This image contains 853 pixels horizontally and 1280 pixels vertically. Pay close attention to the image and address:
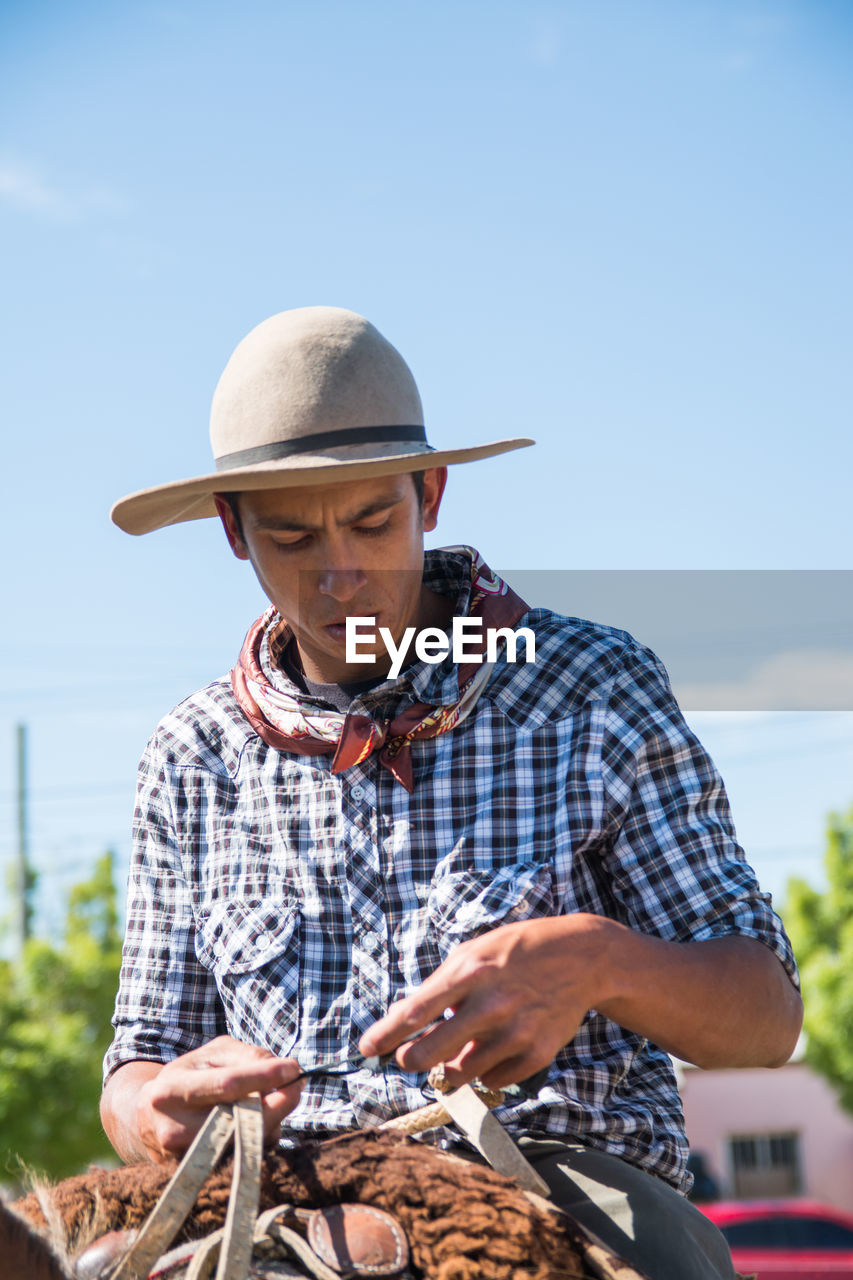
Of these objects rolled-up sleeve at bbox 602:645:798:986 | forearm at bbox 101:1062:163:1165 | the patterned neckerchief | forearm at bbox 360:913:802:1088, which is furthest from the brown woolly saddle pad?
the patterned neckerchief

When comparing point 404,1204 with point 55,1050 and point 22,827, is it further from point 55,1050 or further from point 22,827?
point 22,827

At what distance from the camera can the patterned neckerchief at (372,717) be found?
220cm

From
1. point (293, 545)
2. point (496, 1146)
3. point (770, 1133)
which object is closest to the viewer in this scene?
point (496, 1146)

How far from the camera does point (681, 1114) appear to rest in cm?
205

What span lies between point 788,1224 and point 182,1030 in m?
14.0

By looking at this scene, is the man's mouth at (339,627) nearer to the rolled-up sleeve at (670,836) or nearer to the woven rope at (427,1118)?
the rolled-up sleeve at (670,836)

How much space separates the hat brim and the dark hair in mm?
41

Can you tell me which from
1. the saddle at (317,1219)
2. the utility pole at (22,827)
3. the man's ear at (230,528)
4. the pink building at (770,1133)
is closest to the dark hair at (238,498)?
the man's ear at (230,528)

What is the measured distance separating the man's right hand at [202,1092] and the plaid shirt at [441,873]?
29cm

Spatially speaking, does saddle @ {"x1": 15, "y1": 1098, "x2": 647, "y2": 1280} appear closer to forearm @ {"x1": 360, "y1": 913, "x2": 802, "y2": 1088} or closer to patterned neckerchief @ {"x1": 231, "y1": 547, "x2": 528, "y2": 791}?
forearm @ {"x1": 360, "y1": 913, "x2": 802, "y2": 1088}

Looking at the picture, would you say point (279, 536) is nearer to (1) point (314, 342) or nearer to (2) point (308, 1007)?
(1) point (314, 342)

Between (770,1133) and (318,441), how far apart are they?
112 feet

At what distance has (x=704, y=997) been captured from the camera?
70.0 inches

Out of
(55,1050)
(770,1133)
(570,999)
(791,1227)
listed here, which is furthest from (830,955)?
(570,999)
